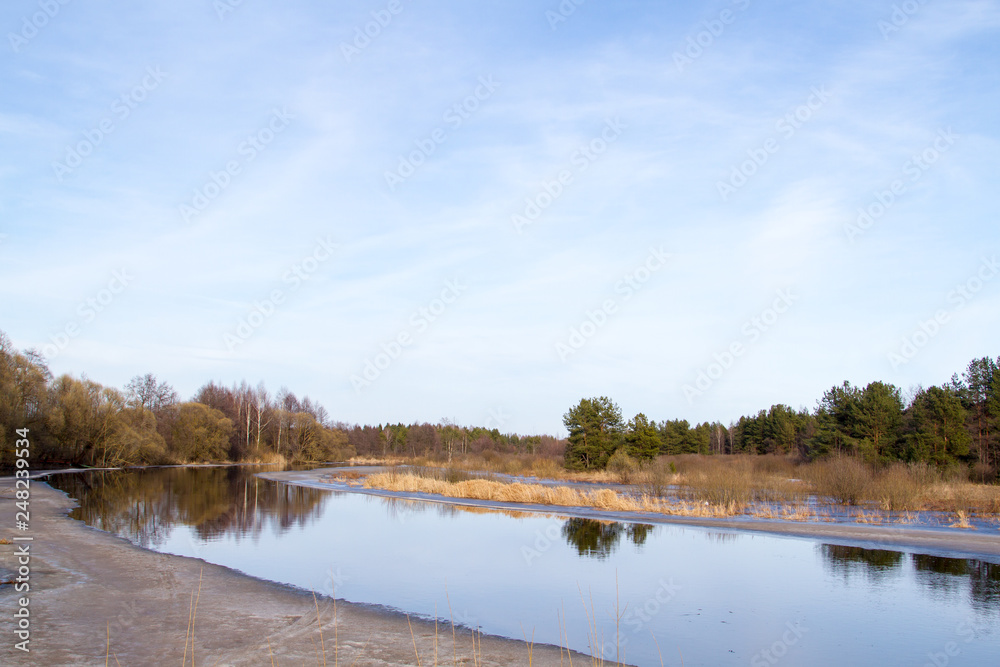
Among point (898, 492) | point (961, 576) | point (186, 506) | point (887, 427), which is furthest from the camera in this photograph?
point (887, 427)

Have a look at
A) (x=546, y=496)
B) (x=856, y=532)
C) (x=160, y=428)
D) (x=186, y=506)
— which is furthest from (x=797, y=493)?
(x=160, y=428)

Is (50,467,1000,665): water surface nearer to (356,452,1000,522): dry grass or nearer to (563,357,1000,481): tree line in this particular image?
(356,452,1000,522): dry grass

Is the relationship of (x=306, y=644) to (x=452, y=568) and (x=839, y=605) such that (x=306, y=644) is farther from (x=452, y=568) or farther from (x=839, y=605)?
(x=839, y=605)

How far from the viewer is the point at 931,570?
15.1 meters

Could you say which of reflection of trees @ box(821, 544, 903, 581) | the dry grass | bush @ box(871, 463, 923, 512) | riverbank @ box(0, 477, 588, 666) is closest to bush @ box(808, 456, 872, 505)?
the dry grass

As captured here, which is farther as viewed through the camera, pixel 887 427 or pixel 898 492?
pixel 887 427

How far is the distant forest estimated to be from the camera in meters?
39.8

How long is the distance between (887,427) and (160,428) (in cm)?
7182

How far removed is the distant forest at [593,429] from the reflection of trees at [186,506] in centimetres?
1244

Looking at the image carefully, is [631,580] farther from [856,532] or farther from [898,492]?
[898,492]

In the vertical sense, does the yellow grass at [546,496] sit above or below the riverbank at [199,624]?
below

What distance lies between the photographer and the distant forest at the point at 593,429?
131ft

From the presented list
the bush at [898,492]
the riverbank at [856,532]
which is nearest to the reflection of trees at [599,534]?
the riverbank at [856,532]

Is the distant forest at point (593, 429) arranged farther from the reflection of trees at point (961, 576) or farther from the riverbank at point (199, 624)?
the riverbank at point (199, 624)
